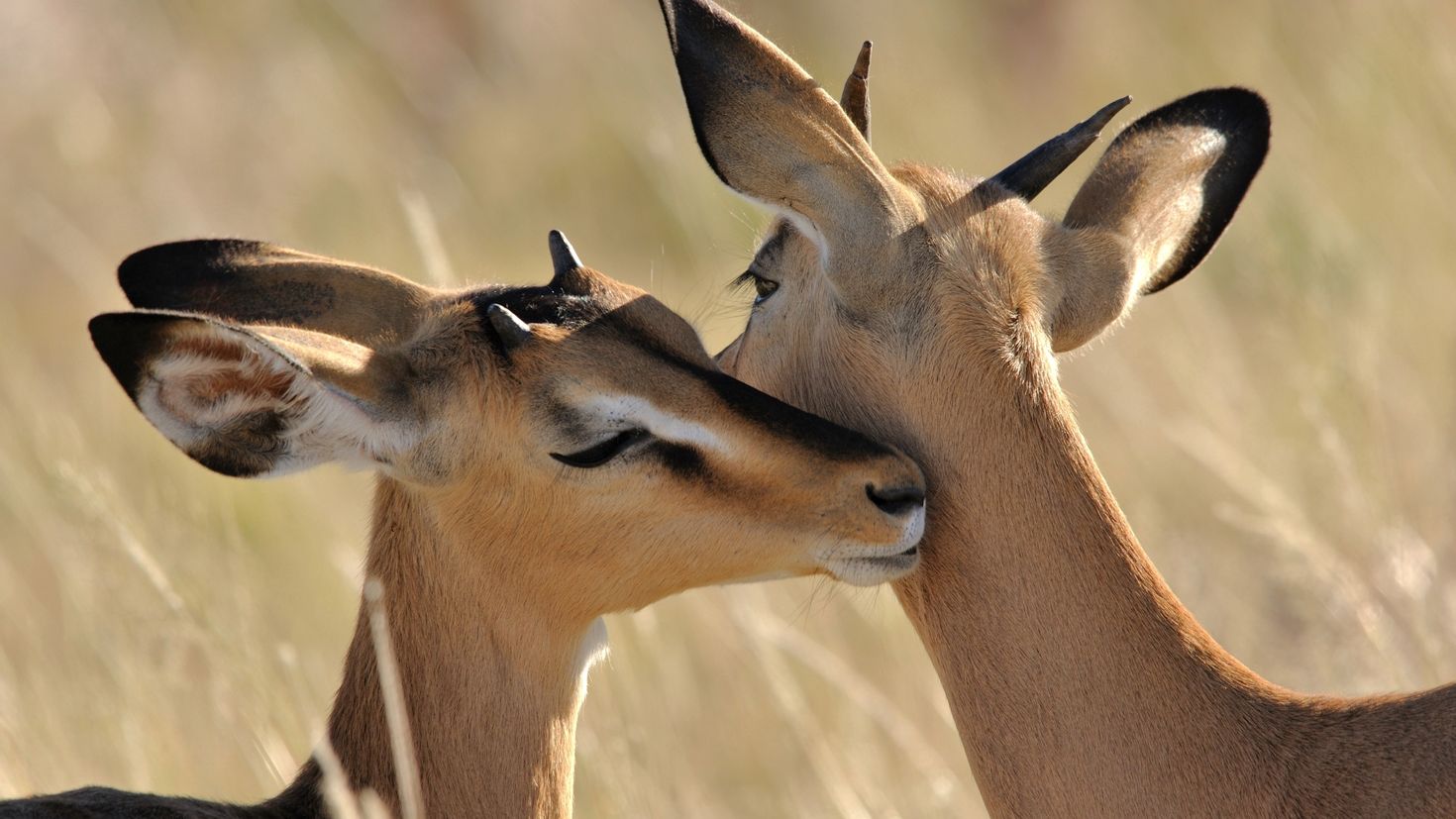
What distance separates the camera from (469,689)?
3490mm

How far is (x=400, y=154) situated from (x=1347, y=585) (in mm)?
8978

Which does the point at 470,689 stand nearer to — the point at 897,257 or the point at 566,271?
the point at 566,271

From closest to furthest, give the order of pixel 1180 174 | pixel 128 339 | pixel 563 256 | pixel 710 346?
pixel 128 339 → pixel 563 256 → pixel 1180 174 → pixel 710 346

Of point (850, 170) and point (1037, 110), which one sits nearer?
point (850, 170)

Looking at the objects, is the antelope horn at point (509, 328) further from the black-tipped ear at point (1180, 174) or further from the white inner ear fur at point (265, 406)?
the black-tipped ear at point (1180, 174)

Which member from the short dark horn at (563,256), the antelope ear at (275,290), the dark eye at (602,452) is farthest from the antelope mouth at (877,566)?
the antelope ear at (275,290)

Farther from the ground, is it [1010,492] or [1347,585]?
[1010,492]

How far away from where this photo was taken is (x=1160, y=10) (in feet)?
36.2

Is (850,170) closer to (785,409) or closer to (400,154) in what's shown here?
(785,409)

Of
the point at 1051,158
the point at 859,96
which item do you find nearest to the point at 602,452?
the point at 859,96

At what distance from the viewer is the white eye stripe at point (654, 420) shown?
10.6 ft

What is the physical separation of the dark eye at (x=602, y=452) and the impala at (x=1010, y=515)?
0.40 metres

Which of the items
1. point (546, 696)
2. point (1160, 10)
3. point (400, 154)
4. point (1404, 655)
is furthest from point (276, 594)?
point (1160, 10)

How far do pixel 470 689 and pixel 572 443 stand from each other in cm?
61
